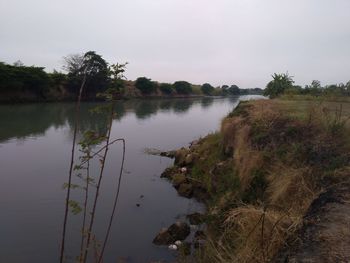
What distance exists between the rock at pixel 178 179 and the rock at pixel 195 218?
326 cm

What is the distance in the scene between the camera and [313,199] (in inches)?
199

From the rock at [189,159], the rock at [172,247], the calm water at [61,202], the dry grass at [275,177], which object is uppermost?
the dry grass at [275,177]

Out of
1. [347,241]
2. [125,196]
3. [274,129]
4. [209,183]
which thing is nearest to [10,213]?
[125,196]

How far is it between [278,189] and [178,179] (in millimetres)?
7244

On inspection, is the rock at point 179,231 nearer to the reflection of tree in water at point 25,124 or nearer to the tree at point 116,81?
the tree at point 116,81

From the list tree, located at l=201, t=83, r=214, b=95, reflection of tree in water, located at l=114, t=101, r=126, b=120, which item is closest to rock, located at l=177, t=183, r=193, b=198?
reflection of tree in water, located at l=114, t=101, r=126, b=120

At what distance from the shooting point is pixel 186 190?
481 inches

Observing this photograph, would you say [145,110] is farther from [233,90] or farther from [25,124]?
[233,90]

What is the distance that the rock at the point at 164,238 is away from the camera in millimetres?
8255

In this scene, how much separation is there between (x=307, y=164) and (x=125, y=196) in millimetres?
7022

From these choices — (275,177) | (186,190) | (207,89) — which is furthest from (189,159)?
(207,89)

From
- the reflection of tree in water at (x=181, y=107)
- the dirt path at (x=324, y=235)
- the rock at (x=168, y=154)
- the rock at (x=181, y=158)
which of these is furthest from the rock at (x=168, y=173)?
the reflection of tree in water at (x=181, y=107)

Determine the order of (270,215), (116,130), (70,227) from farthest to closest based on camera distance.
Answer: (116,130), (70,227), (270,215)

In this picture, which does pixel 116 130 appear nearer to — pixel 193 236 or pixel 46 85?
pixel 193 236
